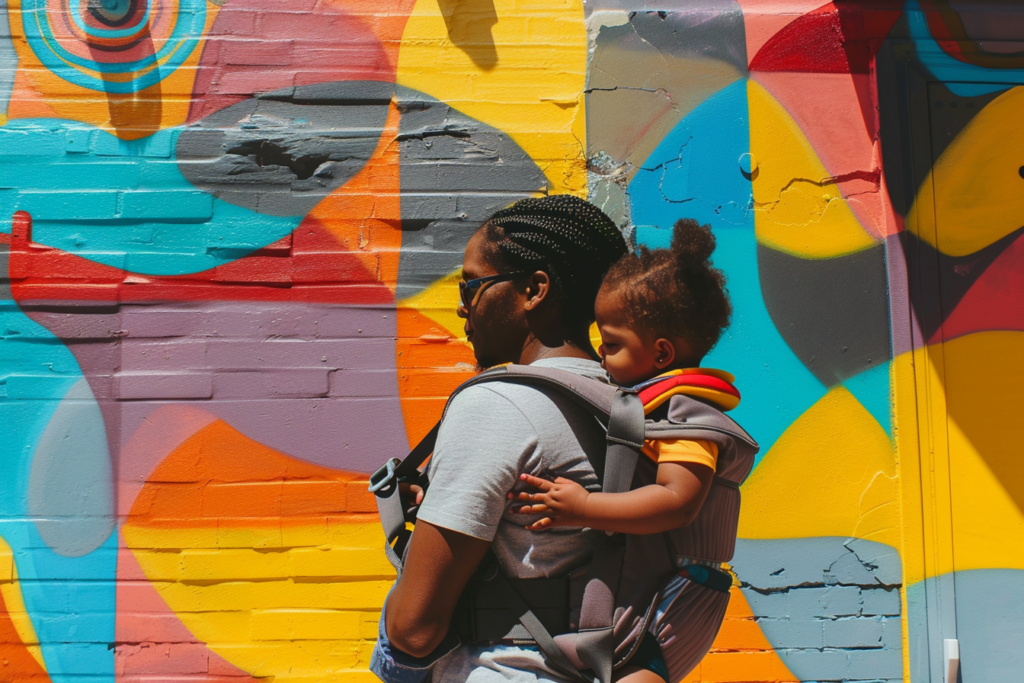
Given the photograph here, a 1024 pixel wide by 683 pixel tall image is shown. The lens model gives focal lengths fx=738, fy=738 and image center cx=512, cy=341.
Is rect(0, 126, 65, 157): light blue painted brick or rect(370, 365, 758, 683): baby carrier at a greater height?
rect(0, 126, 65, 157): light blue painted brick

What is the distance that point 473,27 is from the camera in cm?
293

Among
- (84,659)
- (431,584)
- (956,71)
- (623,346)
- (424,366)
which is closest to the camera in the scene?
(431,584)

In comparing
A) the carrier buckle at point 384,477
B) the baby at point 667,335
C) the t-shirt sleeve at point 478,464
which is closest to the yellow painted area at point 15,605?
the carrier buckle at point 384,477

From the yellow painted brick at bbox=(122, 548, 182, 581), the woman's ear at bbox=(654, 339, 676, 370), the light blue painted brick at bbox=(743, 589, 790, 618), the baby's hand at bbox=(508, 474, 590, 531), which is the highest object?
the woman's ear at bbox=(654, 339, 676, 370)

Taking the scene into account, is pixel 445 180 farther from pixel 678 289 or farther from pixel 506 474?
pixel 506 474

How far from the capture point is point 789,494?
109 inches

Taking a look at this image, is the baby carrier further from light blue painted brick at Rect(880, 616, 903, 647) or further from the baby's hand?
light blue painted brick at Rect(880, 616, 903, 647)

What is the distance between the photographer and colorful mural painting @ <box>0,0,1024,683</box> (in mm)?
2707

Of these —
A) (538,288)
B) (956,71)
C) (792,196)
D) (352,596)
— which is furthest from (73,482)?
(956,71)

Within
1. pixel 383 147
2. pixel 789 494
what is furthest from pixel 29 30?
pixel 789 494

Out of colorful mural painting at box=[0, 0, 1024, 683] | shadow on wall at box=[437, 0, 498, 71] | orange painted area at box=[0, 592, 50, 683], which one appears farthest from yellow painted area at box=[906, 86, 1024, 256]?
orange painted area at box=[0, 592, 50, 683]

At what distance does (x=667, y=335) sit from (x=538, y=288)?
10.8 inches

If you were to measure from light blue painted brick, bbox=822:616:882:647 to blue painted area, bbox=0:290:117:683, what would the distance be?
2625mm

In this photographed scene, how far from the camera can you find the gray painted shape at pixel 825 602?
273 centimetres
